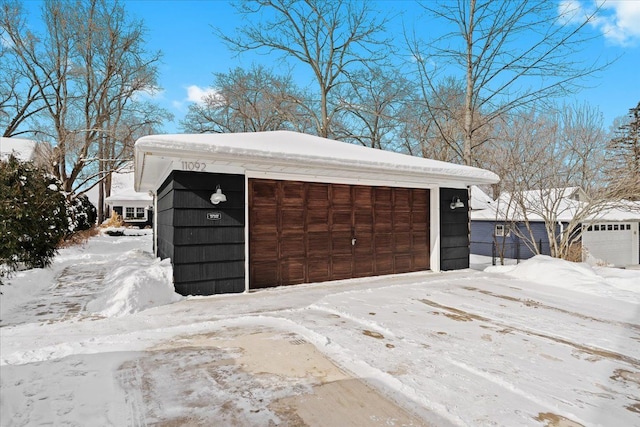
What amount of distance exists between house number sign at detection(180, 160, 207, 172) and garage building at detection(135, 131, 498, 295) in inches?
0.6

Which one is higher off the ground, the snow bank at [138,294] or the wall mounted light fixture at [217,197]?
the wall mounted light fixture at [217,197]

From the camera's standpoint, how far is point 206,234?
5113 millimetres

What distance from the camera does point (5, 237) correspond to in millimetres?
5637

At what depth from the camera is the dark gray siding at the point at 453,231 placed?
7680 millimetres

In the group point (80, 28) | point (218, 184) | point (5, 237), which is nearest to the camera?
point (218, 184)

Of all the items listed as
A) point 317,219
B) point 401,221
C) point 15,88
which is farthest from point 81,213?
point 401,221

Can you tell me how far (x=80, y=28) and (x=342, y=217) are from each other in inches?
747

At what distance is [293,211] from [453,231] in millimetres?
4037

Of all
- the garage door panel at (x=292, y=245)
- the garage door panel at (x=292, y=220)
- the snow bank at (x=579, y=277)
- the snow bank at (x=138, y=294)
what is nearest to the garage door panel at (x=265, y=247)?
the garage door panel at (x=292, y=245)

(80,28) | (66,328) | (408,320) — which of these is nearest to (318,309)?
(408,320)

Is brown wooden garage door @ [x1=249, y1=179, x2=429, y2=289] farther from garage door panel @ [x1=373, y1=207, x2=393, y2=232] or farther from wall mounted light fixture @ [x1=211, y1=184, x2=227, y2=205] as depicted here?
wall mounted light fixture @ [x1=211, y1=184, x2=227, y2=205]

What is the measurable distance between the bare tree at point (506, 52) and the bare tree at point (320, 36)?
469cm

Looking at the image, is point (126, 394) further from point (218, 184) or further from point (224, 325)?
point (218, 184)

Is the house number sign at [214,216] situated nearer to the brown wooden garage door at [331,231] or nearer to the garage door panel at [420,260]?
the brown wooden garage door at [331,231]
